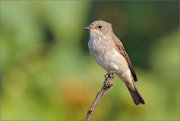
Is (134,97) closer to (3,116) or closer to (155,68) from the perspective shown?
(155,68)

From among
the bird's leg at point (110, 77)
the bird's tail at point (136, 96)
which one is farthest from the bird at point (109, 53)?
the bird's leg at point (110, 77)

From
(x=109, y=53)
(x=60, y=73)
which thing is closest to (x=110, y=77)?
(x=60, y=73)

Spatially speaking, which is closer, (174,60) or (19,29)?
(19,29)

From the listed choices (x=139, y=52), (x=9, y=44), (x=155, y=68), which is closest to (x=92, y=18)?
(x=139, y=52)

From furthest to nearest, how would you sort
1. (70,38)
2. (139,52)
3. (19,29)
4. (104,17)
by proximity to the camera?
(104,17)
(139,52)
(70,38)
(19,29)

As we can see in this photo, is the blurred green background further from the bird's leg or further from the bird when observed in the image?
the bird's leg

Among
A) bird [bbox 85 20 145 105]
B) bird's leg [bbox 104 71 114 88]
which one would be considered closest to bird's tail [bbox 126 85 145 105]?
bird [bbox 85 20 145 105]

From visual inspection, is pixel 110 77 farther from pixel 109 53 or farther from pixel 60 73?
pixel 109 53
